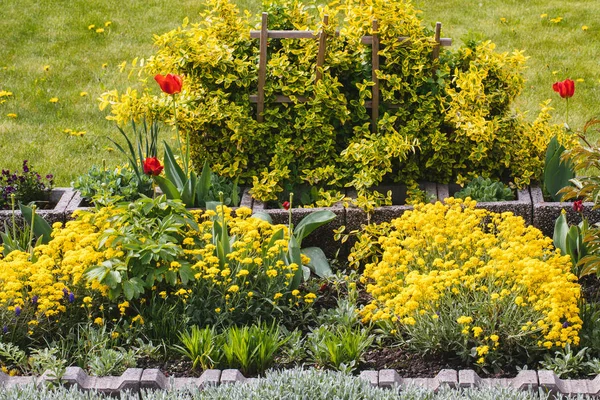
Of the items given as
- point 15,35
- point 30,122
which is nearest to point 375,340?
point 30,122

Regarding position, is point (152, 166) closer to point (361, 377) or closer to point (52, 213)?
point (52, 213)

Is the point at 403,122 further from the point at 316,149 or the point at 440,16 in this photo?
the point at 440,16

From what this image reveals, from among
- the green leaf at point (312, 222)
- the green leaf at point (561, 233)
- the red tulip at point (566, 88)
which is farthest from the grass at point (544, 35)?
the green leaf at point (312, 222)

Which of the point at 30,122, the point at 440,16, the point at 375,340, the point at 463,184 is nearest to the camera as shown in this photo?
the point at 375,340

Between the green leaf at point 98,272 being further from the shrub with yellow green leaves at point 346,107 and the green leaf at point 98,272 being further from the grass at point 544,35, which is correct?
the grass at point 544,35

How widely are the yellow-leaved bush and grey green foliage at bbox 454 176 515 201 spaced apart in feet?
4.31

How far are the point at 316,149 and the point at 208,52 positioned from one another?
88 centimetres

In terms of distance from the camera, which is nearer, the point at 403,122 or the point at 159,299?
the point at 159,299

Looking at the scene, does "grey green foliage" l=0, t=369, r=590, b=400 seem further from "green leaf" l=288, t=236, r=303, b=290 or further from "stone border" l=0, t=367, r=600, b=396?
"green leaf" l=288, t=236, r=303, b=290

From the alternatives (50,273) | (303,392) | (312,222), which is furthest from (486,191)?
(50,273)

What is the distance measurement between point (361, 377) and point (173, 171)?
2049 millimetres

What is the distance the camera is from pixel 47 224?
17.1 ft

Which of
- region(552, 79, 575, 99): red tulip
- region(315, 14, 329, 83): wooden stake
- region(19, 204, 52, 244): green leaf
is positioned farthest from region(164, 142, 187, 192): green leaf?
region(552, 79, 575, 99): red tulip

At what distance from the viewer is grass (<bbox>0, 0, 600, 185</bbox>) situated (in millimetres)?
7121
